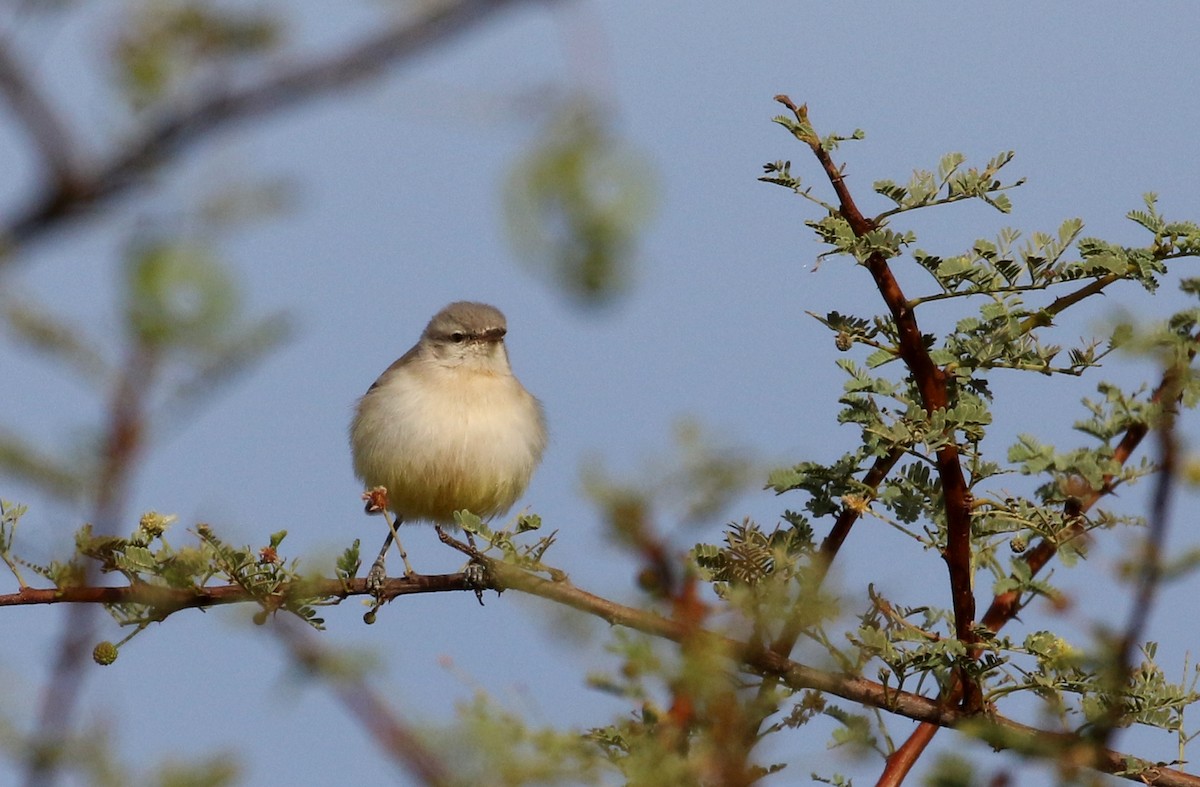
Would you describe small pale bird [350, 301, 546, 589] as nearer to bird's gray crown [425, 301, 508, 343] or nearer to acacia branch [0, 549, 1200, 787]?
bird's gray crown [425, 301, 508, 343]

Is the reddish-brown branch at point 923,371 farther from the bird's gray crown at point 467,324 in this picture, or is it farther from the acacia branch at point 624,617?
the bird's gray crown at point 467,324

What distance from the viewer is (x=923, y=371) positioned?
375cm

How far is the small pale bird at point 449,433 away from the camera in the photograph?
22.8 ft

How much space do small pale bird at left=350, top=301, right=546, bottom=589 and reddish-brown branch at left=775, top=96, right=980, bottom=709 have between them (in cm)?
352

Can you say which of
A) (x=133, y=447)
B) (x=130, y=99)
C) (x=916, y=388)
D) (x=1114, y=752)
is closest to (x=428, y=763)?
(x=133, y=447)

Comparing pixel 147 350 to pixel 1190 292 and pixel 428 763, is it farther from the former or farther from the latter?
pixel 1190 292

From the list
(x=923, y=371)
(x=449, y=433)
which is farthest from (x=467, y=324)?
(x=923, y=371)

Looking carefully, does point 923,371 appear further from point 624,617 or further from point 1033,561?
point 624,617

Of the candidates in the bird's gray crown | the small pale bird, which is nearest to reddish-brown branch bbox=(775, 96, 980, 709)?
the small pale bird

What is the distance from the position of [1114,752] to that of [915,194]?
5.25 feet

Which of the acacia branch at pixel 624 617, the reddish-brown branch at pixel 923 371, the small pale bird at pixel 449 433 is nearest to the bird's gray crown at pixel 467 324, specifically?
the small pale bird at pixel 449 433

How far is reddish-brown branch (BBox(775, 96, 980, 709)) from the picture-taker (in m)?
3.69

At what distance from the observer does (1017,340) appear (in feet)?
12.5

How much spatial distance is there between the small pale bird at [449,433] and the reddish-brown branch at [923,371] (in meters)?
3.52
